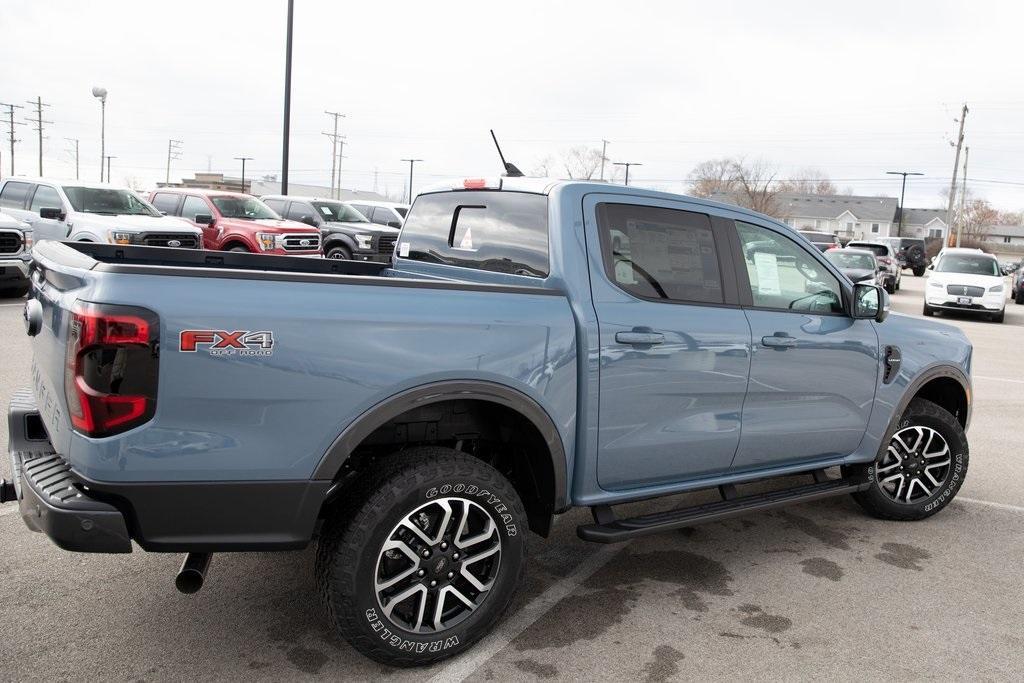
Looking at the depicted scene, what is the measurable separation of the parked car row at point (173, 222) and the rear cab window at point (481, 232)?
740 cm

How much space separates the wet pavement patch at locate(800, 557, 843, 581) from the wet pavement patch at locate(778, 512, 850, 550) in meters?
0.26

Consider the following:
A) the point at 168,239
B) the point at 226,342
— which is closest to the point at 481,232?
the point at 226,342

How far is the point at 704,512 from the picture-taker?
3971 millimetres

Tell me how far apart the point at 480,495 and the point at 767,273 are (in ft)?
6.49

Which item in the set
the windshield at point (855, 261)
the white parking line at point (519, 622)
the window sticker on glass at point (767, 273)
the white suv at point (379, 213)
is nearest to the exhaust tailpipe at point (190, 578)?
the white parking line at point (519, 622)

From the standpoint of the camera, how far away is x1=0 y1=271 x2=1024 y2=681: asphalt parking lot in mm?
3227

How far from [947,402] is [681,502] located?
183cm

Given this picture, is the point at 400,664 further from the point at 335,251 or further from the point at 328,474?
Answer: the point at 335,251

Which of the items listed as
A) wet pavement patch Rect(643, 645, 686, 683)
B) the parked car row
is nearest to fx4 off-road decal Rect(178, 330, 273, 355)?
wet pavement patch Rect(643, 645, 686, 683)

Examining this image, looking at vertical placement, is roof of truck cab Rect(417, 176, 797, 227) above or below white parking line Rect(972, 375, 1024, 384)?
above

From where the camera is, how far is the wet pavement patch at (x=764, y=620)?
3.65m

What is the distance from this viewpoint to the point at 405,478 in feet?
10.1

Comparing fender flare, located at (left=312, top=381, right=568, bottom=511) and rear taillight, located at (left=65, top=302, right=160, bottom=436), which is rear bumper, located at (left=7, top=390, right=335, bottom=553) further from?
rear taillight, located at (left=65, top=302, right=160, bottom=436)

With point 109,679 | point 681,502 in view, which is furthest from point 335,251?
point 109,679
